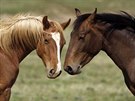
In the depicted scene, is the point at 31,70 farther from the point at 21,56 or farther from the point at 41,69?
the point at 21,56

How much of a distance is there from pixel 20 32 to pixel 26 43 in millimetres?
239

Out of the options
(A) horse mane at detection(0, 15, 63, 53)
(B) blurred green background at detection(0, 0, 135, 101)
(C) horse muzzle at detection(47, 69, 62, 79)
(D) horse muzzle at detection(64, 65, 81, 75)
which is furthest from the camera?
(B) blurred green background at detection(0, 0, 135, 101)

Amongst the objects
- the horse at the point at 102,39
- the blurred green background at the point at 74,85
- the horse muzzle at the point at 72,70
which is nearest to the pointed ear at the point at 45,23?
the horse at the point at 102,39

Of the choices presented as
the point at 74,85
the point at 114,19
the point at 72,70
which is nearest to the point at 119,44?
the point at 114,19

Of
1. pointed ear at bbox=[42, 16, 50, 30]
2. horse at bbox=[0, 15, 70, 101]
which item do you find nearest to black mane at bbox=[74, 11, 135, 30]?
horse at bbox=[0, 15, 70, 101]

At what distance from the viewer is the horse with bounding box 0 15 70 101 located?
10242mm

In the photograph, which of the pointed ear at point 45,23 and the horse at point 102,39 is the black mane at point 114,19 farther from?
the pointed ear at point 45,23

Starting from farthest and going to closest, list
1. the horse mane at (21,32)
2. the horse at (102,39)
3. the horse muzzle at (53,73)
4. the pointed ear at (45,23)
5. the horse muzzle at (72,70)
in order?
1. the horse at (102,39)
2. the horse muzzle at (72,70)
3. the horse mane at (21,32)
4. the pointed ear at (45,23)
5. the horse muzzle at (53,73)

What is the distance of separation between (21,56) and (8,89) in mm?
747

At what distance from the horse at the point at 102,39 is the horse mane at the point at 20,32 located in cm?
80

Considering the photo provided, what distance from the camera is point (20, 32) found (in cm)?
1055

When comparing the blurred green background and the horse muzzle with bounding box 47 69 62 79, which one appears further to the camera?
the blurred green background

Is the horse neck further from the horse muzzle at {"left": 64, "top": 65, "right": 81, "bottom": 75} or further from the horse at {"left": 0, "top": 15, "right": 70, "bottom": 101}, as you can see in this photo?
the horse at {"left": 0, "top": 15, "right": 70, "bottom": 101}

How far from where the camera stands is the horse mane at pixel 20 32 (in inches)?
412
